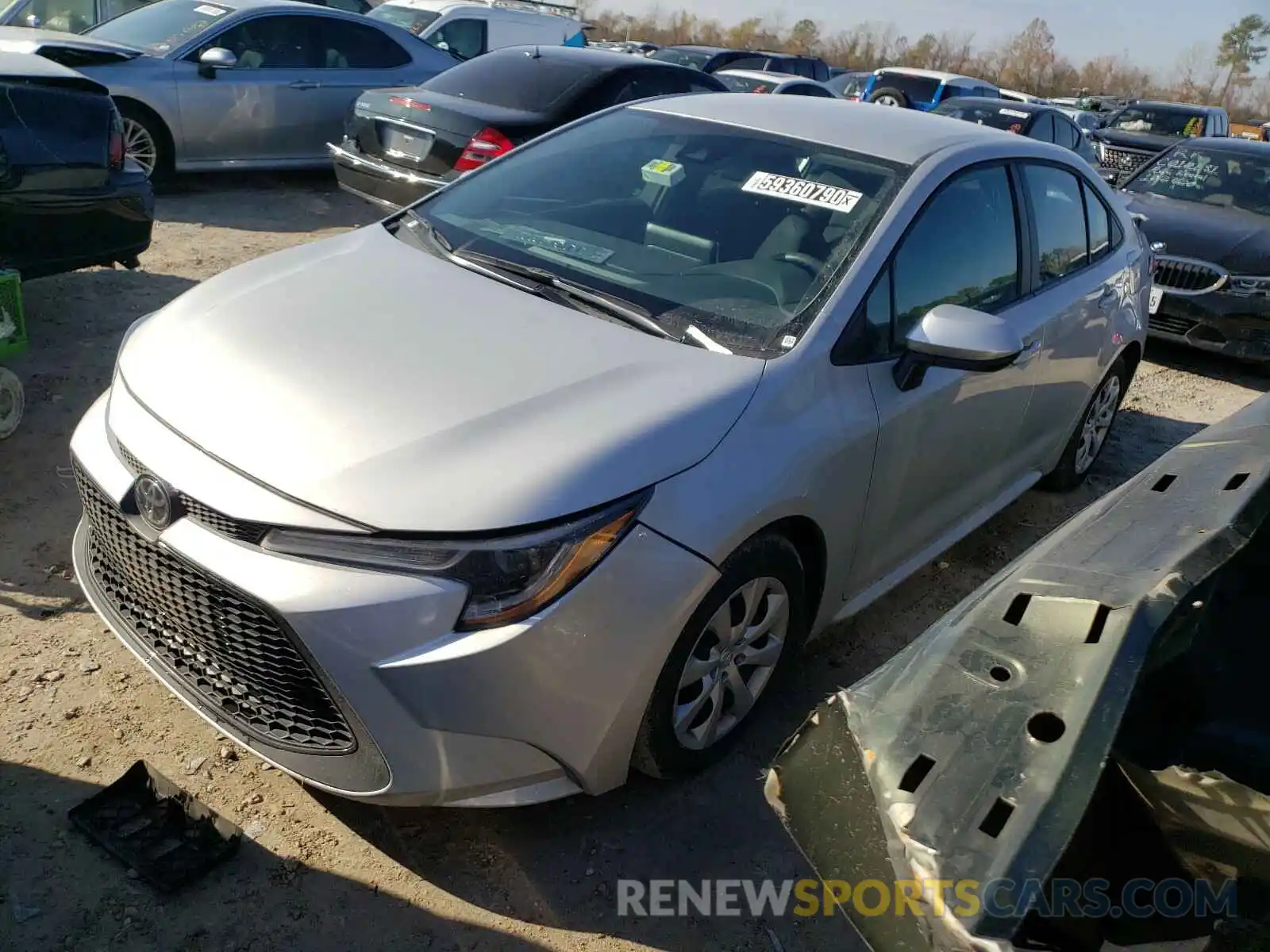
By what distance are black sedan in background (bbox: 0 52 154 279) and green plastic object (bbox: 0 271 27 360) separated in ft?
2.93

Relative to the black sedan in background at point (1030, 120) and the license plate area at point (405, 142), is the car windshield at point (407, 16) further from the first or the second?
the black sedan in background at point (1030, 120)

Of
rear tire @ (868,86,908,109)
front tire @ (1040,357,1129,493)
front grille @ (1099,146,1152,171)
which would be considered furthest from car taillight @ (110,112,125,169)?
rear tire @ (868,86,908,109)

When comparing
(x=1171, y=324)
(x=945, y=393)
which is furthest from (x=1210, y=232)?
(x=945, y=393)

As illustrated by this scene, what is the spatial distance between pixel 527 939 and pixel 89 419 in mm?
1732

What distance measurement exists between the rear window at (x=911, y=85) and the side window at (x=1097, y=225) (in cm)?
1415

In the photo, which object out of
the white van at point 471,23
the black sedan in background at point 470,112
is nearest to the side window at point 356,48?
the black sedan in background at point 470,112

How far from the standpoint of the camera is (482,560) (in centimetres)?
214

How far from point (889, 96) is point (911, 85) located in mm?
726

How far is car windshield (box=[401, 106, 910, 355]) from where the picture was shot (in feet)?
9.57

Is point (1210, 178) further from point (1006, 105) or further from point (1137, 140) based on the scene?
point (1137, 140)

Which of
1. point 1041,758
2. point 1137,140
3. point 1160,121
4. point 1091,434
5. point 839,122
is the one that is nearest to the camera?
point 1041,758

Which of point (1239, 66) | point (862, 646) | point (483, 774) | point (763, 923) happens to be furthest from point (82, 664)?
point (1239, 66)

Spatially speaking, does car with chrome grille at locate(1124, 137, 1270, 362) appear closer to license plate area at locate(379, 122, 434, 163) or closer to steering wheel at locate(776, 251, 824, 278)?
steering wheel at locate(776, 251, 824, 278)

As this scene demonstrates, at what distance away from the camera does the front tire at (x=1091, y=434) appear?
4.71 meters
